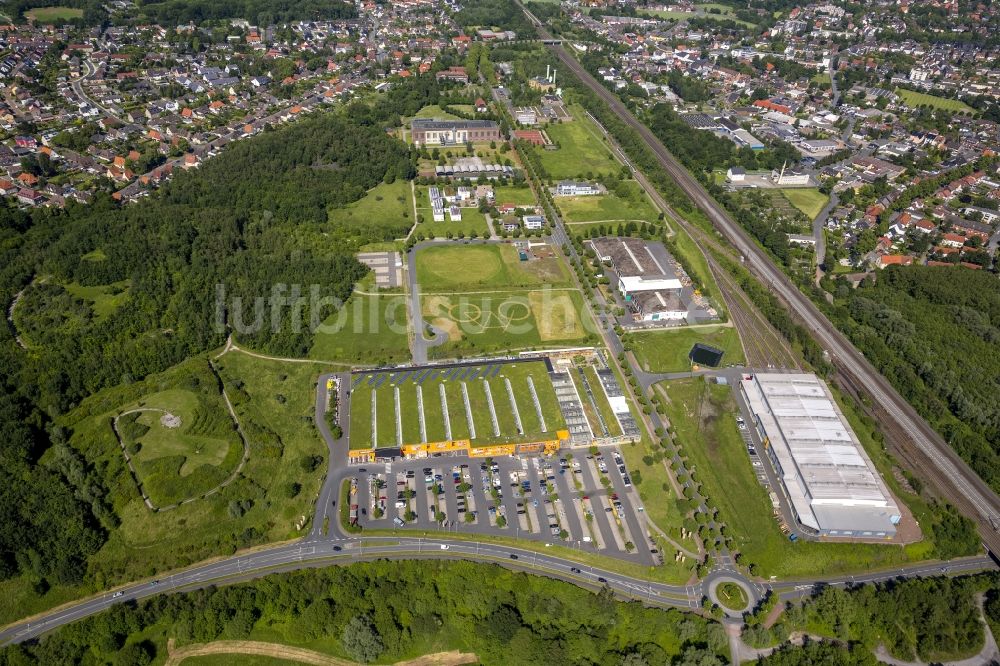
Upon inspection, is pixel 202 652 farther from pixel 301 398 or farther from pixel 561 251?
pixel 561 251

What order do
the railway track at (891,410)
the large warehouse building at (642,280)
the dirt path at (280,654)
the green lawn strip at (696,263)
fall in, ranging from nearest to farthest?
the dirt path at (280,654)
the railway track at (891,410)
the large warehouse building at (642,280)
the green lawn strip at (696,263)

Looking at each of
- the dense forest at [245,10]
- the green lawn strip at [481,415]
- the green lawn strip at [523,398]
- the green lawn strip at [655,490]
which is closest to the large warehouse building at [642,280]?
the green lawn strip at [523,398]

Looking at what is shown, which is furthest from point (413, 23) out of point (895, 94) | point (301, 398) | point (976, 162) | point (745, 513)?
point (745, 513)

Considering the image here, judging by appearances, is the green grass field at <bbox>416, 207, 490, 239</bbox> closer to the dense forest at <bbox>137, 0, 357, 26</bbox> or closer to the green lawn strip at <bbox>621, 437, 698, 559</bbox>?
the green lawn strip at <bbox>621, 437, 698, 559</bbox>

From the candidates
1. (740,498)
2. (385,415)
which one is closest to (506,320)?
(385,415)

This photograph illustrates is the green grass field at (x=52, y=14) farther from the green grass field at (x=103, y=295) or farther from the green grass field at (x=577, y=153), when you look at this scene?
the green grass field at (x=577, y=153)
